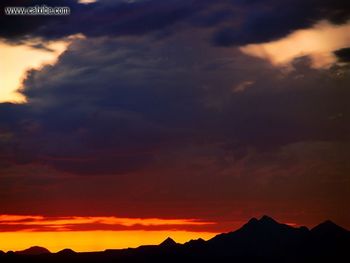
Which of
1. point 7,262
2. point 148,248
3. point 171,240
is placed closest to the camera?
point 7,262

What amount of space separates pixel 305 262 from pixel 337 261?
1659 cm

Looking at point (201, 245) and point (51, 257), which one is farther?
point (201, 245)

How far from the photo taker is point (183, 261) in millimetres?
182875

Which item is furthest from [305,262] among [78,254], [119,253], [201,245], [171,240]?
[78,254]

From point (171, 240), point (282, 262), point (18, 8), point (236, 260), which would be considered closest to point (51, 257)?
point (171, 240)

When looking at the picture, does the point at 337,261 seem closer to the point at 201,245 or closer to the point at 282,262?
the point at 282,262

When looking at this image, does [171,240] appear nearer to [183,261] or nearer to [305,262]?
[183,261]

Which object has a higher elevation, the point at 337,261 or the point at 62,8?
the point at 62,8

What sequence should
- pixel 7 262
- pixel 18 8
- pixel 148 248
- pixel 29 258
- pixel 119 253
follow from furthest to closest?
pixel 148 248 < pixel 119 253 < pixel 29 258 < pixel 7 262 < pixel 18 8

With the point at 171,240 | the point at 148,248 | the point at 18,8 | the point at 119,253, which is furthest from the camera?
the point at 171,240

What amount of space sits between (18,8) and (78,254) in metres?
127

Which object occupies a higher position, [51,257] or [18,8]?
[18,8]

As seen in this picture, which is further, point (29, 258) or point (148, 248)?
point (148, 248)

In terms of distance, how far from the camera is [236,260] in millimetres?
199000
